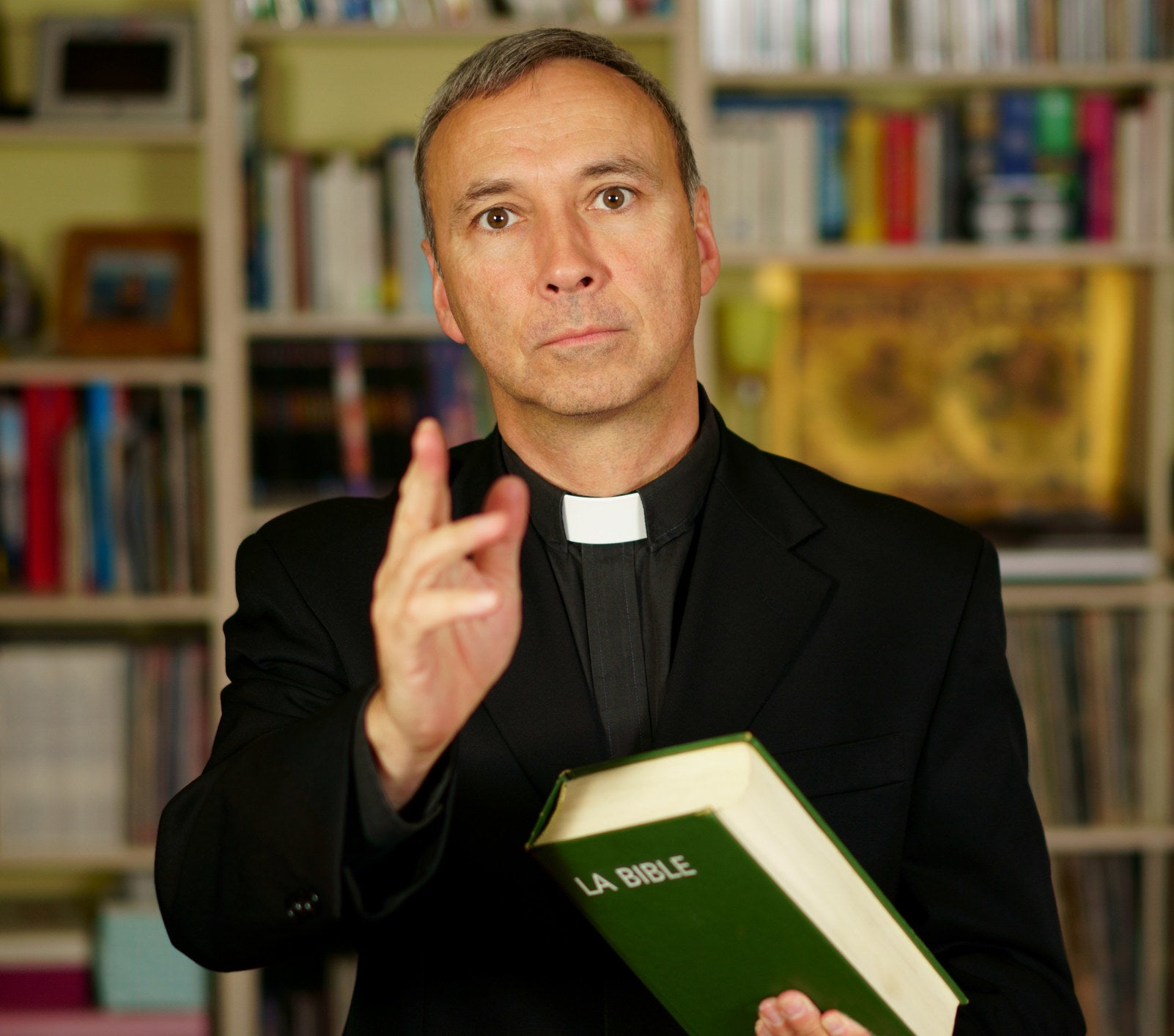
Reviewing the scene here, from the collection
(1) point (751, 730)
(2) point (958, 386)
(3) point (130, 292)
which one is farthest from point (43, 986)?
(2) point (958, 386)

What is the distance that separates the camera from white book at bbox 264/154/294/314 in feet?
8.09

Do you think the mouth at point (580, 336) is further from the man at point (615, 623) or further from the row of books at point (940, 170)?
the row of books at point (940, 170)

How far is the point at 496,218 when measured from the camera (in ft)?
3.88

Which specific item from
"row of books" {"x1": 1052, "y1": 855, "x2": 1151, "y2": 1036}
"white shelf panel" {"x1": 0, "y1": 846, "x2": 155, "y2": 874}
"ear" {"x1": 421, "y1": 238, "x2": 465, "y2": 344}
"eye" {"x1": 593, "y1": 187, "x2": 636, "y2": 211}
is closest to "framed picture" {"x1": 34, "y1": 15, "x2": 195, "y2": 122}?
"ear" {"x1": 421, "y1": 238, "x2": 465, "y2": 344}

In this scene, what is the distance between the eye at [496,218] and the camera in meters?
1.18

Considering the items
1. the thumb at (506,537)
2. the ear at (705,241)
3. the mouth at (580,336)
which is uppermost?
the ear at (705,241)

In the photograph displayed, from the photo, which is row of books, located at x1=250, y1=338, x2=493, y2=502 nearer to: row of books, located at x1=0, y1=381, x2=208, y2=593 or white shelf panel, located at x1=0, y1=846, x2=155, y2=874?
row of books, located at x1=0, y1=381, x2=208, y2=593

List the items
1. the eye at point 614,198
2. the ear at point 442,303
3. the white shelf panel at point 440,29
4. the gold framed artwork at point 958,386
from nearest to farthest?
the eye at point 614,198, the ear at point 442,303, the white shelf panel at point 440,29, the gold framed artwork at point 958,386

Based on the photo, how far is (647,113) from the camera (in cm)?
122

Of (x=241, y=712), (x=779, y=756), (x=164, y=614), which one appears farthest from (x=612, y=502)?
(x=164, y=614)

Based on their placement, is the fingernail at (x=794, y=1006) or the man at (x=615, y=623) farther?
the man at (x=615, y=623)

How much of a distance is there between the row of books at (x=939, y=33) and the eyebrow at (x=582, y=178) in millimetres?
1337

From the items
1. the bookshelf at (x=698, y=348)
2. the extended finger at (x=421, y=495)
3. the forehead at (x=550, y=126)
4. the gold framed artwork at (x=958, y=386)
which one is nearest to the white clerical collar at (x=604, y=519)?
the forehead at (x=550, y=126)

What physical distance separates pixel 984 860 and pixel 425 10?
77.7 inches
